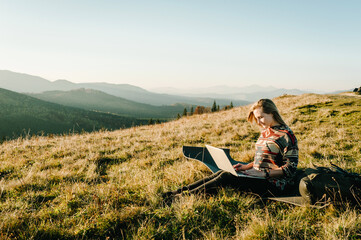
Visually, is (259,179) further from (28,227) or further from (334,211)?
(28,227)

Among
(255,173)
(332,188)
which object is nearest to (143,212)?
(255,173)

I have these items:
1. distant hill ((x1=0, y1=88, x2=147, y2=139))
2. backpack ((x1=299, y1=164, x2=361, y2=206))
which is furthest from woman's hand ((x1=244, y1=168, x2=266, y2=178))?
distant hill ((x1=0, y1=88, x2=147, y2=139))

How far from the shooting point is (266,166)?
327cm

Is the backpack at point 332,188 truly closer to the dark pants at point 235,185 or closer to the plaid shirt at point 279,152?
the plaid shirt at point 279,152

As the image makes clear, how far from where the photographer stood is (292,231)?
242 cm

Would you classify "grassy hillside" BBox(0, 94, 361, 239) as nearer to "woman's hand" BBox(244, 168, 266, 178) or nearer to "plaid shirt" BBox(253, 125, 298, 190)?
"woman's hand" BBox(244, 168, 266, 178)

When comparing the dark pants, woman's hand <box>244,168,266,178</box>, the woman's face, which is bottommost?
the dark pants

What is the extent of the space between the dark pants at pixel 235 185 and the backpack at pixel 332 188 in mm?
483

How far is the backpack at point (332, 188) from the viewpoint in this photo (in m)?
2.78

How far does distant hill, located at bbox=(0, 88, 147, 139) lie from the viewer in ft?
348

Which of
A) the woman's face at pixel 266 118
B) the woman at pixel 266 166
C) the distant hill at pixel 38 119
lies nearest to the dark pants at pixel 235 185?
the woman at pixel 266 166

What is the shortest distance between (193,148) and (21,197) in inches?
140

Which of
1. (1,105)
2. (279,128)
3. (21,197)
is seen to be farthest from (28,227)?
(1,105)

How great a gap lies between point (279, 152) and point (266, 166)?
0.32 m
